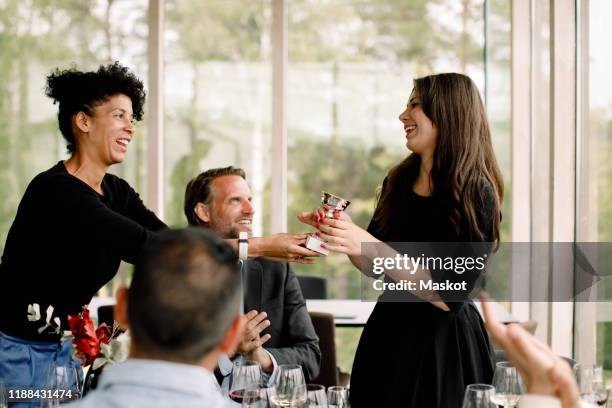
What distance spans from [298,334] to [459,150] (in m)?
1.04

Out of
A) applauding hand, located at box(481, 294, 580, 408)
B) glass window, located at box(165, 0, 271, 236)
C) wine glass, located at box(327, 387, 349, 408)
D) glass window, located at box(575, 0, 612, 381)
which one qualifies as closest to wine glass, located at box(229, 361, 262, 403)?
wine glass, located at box(327, 387, 349, 408)

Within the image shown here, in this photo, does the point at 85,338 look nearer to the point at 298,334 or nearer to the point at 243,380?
the point at 243,380

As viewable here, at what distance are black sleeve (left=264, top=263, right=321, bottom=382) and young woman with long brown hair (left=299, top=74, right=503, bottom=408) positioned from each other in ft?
1.93

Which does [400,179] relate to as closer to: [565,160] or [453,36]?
[565,160]

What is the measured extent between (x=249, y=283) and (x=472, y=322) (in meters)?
0.98

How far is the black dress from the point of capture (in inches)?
82.0

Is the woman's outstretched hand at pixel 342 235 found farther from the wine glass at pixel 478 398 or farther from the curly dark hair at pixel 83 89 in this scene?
the curly dark hair at pixel 83 89

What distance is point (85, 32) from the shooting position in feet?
16.0

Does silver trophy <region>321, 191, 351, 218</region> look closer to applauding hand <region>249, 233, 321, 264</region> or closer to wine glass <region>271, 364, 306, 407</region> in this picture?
applauding hand <region>249, 233, 321, 264</region>

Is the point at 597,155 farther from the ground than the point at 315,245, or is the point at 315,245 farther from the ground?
the point at 597,155

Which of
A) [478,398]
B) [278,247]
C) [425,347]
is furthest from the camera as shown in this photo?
[278,247]

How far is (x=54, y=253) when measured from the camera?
2186mm

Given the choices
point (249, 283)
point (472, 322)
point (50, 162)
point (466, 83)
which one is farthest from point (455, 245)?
point (50, 162)

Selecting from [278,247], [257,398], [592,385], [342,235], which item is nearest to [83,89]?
[278,247]
